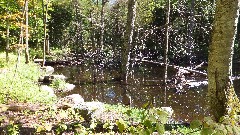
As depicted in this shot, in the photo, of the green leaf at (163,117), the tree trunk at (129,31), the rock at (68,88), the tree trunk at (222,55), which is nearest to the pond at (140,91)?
the rock at (68,88)

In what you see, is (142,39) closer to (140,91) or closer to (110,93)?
(140,91)

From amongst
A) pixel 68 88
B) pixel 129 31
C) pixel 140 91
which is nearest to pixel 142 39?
pixel 129 31

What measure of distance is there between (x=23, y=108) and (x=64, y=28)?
104ft

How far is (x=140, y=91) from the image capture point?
59.9ft

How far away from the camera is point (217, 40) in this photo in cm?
398

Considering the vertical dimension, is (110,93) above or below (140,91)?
below

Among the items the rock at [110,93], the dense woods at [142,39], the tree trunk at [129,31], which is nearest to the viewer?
the dense woods at [142,39]

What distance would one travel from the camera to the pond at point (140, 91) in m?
14.8

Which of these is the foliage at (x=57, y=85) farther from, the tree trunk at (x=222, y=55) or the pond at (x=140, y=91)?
the tree trunk at (x=222, y=55)

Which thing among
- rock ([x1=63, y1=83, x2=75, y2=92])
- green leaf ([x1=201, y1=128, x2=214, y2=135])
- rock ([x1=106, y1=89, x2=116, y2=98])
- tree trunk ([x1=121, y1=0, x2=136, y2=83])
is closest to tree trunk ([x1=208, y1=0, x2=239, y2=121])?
green leaf ([x1=201, y1=128, x2=214, y2=135])

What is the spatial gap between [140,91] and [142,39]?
6051 millimetres

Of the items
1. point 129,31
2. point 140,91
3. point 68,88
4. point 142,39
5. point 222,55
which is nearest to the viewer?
point 222,55

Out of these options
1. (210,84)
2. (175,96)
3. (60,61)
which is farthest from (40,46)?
(210,84)

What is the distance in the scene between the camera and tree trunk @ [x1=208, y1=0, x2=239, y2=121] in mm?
3928
